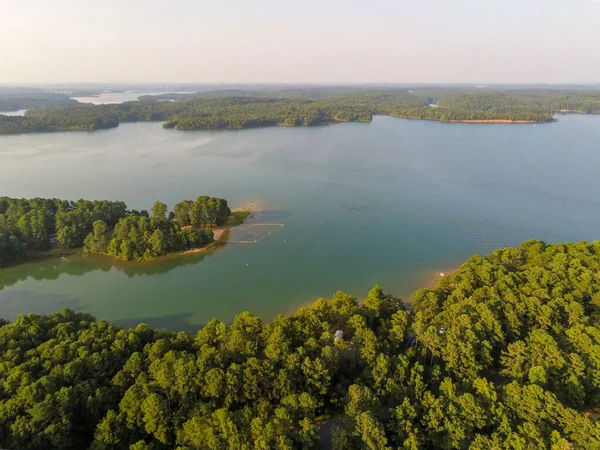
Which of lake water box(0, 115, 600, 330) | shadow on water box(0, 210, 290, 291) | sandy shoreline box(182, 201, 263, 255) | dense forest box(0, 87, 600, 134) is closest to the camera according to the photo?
lake water box(0, 115, 600, 330)

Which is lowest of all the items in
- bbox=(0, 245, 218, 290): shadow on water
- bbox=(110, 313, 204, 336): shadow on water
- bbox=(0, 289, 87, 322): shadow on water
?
bbox=(110, 313, 204, 336): shadow on water

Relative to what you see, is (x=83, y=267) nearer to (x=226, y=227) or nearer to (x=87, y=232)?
(x=87, y=232)

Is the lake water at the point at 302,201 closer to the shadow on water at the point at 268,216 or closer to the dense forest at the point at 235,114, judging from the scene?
the shadow on water at the point at 268,216

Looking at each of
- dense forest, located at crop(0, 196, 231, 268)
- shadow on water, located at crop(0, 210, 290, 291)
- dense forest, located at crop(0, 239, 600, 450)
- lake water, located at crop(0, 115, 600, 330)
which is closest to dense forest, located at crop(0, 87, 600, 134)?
lake water, located at crop(0, 115, 600, 330)

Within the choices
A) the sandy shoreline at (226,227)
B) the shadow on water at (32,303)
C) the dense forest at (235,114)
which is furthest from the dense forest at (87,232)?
the dense forest at (235,114)

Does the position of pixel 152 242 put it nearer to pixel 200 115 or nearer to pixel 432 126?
pixel 200 115

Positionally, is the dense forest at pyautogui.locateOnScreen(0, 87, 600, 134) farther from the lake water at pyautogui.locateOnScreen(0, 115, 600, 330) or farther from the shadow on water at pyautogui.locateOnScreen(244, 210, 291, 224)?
the shadow on water at pyautogui.locateOnScreen(244, 210, 291, 224)

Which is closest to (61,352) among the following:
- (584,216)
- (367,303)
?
(367,303)

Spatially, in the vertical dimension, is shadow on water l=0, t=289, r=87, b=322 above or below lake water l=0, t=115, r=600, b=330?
below
